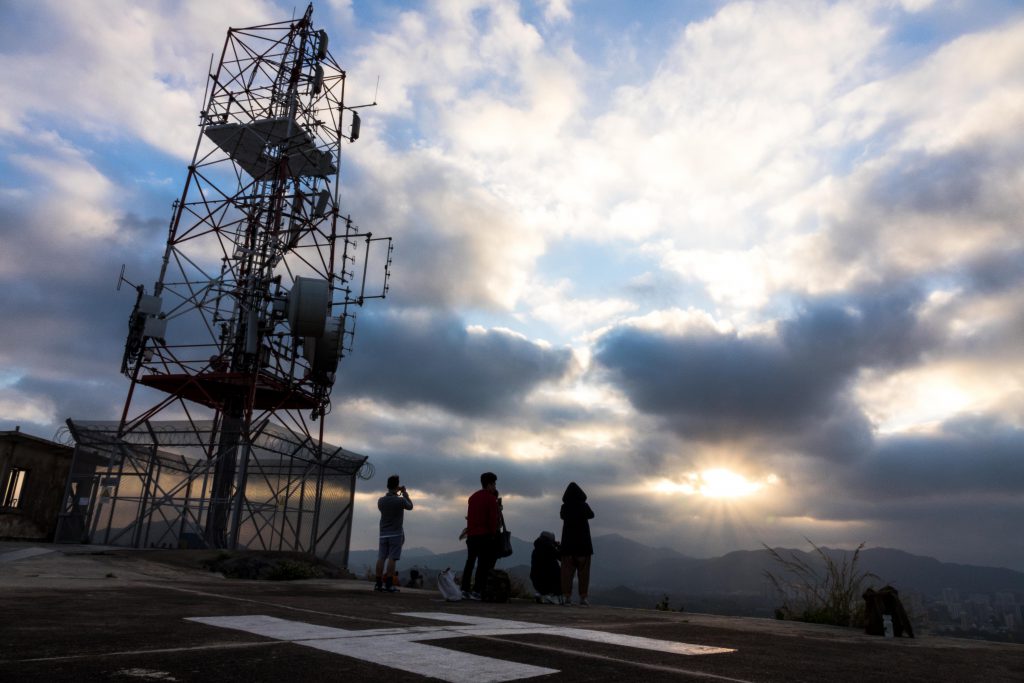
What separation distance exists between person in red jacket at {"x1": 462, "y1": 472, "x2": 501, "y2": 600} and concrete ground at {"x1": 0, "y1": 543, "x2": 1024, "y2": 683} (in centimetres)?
175

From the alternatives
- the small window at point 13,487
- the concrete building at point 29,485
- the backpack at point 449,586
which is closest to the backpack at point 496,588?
the backpack at point 449,586

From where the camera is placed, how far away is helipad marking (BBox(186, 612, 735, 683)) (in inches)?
147

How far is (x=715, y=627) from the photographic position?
7.30 m

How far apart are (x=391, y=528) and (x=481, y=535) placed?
2.29 m

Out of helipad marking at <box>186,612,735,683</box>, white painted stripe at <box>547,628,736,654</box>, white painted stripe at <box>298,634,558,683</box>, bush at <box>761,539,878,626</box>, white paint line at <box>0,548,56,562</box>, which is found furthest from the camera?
white paint line at <box>0,548,56,562</box>

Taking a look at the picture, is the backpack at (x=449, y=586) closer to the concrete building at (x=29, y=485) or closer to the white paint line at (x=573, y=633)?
the white paint line at (x=573, y=633)

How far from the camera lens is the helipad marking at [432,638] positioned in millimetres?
3738

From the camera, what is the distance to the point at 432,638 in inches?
197

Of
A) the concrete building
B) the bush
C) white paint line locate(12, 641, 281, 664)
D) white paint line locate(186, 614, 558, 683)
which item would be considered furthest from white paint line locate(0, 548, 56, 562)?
the bush

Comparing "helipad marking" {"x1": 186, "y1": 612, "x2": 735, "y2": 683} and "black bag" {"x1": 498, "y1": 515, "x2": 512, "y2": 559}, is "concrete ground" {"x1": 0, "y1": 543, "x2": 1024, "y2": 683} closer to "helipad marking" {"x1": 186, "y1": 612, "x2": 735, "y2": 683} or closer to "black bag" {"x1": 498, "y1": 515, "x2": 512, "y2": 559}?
"helipad marking" {"x1": 186, "y1": 612, "x2": 735, "y2": 683}

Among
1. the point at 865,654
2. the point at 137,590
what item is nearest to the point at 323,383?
the point at 137,590

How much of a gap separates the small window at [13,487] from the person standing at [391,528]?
1873 centimetres

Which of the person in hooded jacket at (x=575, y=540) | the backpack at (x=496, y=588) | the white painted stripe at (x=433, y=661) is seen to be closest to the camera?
the white painted stripe at (x=433, y=661)

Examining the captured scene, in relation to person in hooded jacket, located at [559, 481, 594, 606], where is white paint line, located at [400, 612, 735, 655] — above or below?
below
